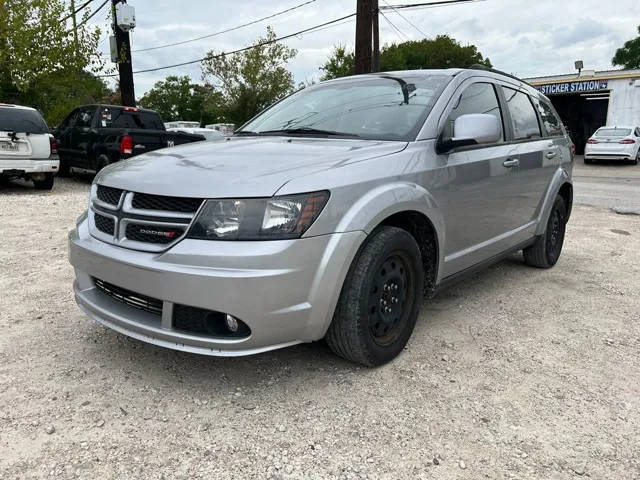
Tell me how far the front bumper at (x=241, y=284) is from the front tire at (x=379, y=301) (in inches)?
4.7

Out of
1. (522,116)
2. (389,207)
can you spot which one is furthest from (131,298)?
(522,116)

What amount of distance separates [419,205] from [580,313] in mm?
1799

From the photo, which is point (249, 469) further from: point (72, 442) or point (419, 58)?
point (419, 58)

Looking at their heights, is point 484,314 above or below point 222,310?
below

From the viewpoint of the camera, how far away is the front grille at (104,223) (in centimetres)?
277

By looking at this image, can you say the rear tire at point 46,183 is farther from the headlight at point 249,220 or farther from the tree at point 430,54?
the tree at point 430,54

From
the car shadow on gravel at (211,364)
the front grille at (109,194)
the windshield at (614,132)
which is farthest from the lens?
the windshield at (614,132)

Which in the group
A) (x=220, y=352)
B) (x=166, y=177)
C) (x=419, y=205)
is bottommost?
(x=220, y=352)

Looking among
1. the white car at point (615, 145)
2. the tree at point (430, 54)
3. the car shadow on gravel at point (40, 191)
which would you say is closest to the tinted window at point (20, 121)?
the car shadow on gravel at point (40, 191)

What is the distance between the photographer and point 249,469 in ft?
7.09

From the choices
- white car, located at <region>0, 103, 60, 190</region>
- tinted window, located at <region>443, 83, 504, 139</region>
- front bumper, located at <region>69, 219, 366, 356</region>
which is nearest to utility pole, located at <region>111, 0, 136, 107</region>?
white car, located at <region>0, 103, 60, 190</region>

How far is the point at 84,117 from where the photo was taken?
11539mm

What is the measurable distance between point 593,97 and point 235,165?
112 feet

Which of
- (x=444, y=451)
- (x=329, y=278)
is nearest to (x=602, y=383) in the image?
(x=444, y=451)
